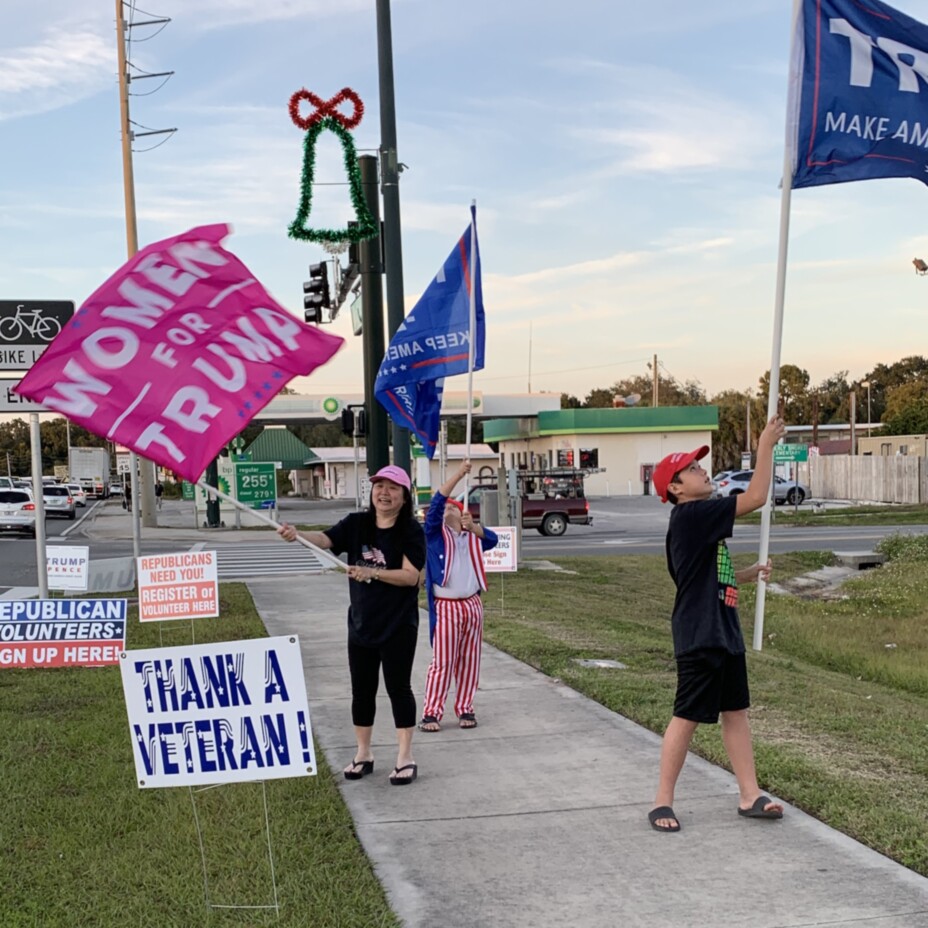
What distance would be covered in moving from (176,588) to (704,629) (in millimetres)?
6601

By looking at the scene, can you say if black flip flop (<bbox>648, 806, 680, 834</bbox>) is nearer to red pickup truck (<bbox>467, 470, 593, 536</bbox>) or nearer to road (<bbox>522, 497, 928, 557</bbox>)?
road (<bbox>522, 497, 928, 557</bbox>)

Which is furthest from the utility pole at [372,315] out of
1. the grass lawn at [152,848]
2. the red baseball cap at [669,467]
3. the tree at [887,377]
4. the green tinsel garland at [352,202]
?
the tree at [887,377]

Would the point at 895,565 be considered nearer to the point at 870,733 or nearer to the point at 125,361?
the point at 870,733

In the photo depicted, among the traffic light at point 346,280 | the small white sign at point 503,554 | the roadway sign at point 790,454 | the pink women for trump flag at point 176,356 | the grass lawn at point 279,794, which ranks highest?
the traffic light at point 346,280

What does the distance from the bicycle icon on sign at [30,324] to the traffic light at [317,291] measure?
597 cm

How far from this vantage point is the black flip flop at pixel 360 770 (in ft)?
20.0

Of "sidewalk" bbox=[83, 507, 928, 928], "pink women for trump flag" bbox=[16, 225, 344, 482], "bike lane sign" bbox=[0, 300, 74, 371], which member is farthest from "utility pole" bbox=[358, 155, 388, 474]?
"pink women for trump flag" bbox=[16, 225, 344, 482]

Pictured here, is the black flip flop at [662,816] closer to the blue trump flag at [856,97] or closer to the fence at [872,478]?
the blue trump flag at [856,97]

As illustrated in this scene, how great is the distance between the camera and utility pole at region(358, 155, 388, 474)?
1271 cm

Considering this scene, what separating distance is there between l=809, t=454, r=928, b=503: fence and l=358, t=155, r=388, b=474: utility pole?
38.4m

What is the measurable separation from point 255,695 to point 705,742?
334 centimetres

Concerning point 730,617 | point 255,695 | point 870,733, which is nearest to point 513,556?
point 870,733

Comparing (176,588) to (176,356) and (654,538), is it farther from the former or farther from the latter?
(654,538)

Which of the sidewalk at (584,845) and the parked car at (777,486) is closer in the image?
the sidewalk at (584,845)
